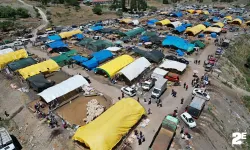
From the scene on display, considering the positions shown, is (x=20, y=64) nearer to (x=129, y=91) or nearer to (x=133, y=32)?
(x=129, y=91)

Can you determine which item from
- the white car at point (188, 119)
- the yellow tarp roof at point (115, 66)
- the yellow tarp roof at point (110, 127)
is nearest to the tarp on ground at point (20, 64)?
the yellow tarp roof at point (115, 66)

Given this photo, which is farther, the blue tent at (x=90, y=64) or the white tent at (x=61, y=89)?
the blue tent at (x=90, y=64)

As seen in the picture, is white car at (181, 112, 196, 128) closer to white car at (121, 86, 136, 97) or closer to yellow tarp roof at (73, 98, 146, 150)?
yellow tarp roof at (73, 98, 146, 150)

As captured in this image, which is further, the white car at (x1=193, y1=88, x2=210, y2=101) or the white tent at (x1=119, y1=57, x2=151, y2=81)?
the white tent at (x1=119, y1=57, x2=151, y2=81)

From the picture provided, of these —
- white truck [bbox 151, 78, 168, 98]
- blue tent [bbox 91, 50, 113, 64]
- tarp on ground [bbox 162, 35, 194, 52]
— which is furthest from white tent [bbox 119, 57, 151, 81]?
tarp on ground [bbox 162, 35, 194, 52]

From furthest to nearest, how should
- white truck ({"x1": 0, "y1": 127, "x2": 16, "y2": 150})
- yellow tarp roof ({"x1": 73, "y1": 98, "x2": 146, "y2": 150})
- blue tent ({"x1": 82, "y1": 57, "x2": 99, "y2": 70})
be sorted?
blue tent ({"x1": 82, "y1": 57, "x2": 99, "y2": 70})
white truck ({"x1": 0, "y1": 127, "x2": 16, "y2": 150})
yellow tarp roof ({"x1": 73, "y1": 98, "x2": 146, "y2": 150})

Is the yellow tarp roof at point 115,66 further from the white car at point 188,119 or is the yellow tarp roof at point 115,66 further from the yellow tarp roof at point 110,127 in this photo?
the white car at point 188,119

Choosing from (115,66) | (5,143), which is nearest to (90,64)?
(115,66)
